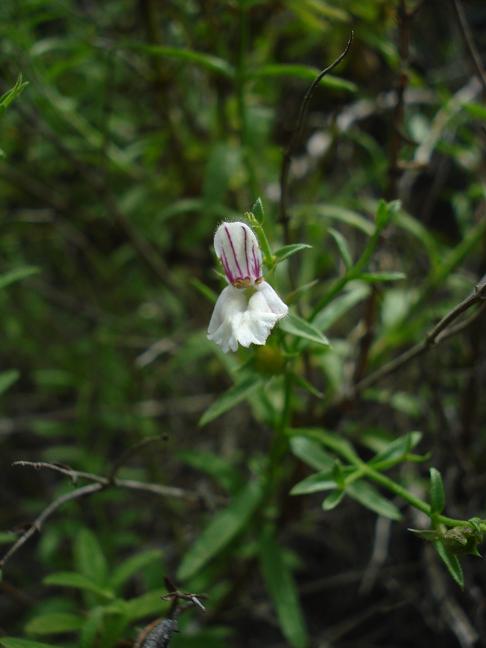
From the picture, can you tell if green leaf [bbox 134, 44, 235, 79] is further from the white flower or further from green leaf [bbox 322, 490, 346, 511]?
green leaf [bbox 322, 490, 346, 511]

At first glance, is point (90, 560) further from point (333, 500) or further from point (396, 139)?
point (396, 139)

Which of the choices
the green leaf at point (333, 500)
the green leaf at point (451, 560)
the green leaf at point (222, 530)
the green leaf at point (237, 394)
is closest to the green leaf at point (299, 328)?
the green leaf at point (237, 394)

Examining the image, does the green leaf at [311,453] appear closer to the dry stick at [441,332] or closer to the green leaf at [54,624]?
the dry stick at [441,332]

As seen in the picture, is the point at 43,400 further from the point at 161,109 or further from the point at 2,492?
the point at 161,109

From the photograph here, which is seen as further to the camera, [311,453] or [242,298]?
[311,453]

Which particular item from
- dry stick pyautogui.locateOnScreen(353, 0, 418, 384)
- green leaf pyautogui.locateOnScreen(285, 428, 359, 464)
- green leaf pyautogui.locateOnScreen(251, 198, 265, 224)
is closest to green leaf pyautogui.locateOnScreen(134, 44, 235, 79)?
dry stick pyautogui.locateOnScreen(353, 0, 418, 384)

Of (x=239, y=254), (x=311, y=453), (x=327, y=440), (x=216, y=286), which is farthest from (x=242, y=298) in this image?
(x=216, y=286)
